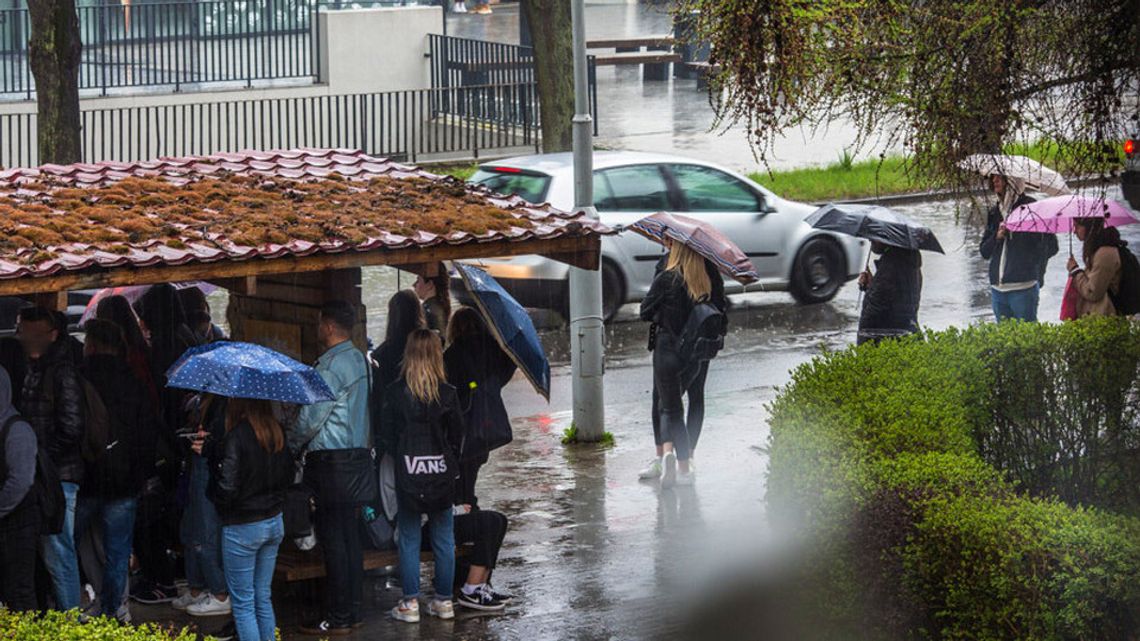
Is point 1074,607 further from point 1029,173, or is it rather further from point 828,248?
point 828,248

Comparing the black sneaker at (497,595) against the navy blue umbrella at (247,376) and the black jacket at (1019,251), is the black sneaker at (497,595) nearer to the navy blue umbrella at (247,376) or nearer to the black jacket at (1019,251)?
the navy blue umbrella at (247,376)

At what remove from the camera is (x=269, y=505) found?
26.5 feet

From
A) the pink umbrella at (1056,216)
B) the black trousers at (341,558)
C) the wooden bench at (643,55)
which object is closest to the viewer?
the black trousers at (341,558)

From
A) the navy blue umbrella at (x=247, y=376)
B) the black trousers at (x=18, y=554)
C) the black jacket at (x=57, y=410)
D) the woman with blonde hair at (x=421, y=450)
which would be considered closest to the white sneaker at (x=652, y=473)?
the woman with blonde hair at (x=421, y=450)

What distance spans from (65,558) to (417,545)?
1.80 metres

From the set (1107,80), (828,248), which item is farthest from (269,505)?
(828,248)

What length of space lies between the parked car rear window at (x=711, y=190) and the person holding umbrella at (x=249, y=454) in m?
9.15

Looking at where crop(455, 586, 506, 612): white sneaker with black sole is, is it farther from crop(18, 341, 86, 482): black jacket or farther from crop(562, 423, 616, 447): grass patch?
crop(562, 423, 616, 447): grass patch

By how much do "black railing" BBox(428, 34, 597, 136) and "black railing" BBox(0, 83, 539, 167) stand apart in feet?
1.63

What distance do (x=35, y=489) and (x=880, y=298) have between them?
6.62 metres

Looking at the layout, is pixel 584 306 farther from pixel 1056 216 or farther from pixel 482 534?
pixel 482 534

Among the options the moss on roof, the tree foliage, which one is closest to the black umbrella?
the tree foliage

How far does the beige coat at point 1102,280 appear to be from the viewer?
37.3 ft

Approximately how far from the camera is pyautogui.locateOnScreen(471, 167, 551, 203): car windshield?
16031mm
